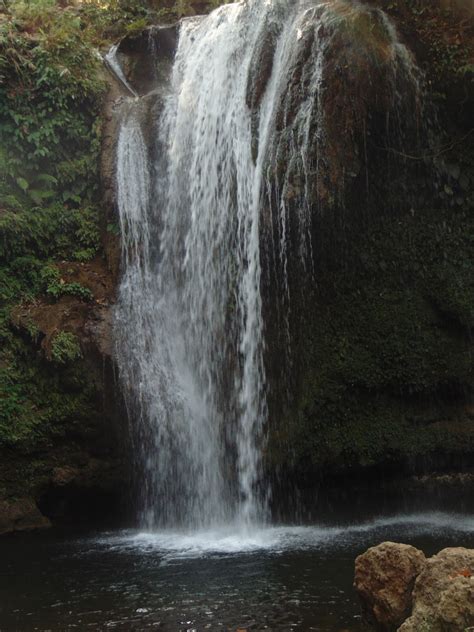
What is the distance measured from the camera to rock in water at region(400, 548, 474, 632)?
11.8ft

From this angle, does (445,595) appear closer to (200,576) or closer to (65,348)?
(200,576)

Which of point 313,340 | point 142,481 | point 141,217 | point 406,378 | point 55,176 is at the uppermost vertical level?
point 55,176

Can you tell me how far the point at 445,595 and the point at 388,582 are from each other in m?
0.74

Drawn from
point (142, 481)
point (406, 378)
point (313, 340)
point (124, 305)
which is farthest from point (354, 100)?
point (142, 481)

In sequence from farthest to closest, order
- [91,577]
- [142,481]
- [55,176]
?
1. [55,176]
2. [142,481]
3. [91,577]

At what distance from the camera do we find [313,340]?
901 cm

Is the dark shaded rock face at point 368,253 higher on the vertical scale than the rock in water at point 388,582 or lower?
higher

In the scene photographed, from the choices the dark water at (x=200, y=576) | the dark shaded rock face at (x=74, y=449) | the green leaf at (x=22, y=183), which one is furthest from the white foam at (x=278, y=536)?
the green leaf at (x=22, y=183)

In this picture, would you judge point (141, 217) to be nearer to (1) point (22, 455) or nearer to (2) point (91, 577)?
(1) point (22, 455)

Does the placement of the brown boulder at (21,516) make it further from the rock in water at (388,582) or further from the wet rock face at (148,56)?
the wet rock face at (148,56)

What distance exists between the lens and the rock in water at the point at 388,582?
430 cm

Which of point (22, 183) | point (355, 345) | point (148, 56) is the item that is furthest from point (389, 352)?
point (148, 56)

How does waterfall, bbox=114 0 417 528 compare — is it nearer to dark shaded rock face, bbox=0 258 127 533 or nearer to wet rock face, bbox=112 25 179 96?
dark shaded rock face, bbox=0 258 127 533

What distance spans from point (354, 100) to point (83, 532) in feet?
22.2
